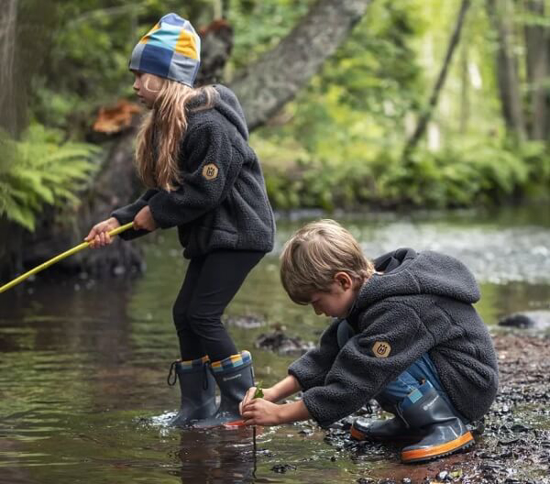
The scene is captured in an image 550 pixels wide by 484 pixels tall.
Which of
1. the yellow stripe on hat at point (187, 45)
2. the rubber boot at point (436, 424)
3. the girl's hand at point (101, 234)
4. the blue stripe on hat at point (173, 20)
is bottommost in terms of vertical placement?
the rubber boot at point (436, 424)

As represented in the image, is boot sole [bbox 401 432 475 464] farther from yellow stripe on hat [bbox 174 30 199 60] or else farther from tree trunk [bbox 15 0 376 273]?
tree trunk [bbox 15 0 376 273]

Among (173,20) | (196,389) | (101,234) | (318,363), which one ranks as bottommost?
(196,389)

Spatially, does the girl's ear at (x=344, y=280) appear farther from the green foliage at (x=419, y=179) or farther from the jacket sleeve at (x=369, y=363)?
the green foliage at (x=419, y=179)

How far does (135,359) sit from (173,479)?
2648mm

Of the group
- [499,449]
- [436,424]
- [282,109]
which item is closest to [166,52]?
[436,424]

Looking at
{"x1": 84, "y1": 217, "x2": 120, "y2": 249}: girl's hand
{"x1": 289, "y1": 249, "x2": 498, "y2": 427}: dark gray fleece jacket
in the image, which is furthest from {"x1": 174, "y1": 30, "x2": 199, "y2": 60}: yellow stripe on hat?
{"x1": 289, "y1": 249, "x2": 498, "y2": 427}: dark gray fleece jacket

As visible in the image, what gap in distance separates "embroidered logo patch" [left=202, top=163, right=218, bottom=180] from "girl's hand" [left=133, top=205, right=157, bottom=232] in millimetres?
366

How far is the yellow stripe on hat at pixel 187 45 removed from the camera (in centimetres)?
482

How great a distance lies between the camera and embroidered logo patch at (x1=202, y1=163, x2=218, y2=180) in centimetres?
464

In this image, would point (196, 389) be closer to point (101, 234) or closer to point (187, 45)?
point (101, 234)

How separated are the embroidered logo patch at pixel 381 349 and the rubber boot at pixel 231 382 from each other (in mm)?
1076

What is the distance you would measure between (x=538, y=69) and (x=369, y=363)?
27290 mm


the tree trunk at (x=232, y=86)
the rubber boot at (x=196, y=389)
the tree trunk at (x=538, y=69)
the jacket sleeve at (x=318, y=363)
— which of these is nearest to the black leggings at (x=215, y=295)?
the rubber boot at (x=196, y=389)

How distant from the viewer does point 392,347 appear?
3.96 m
